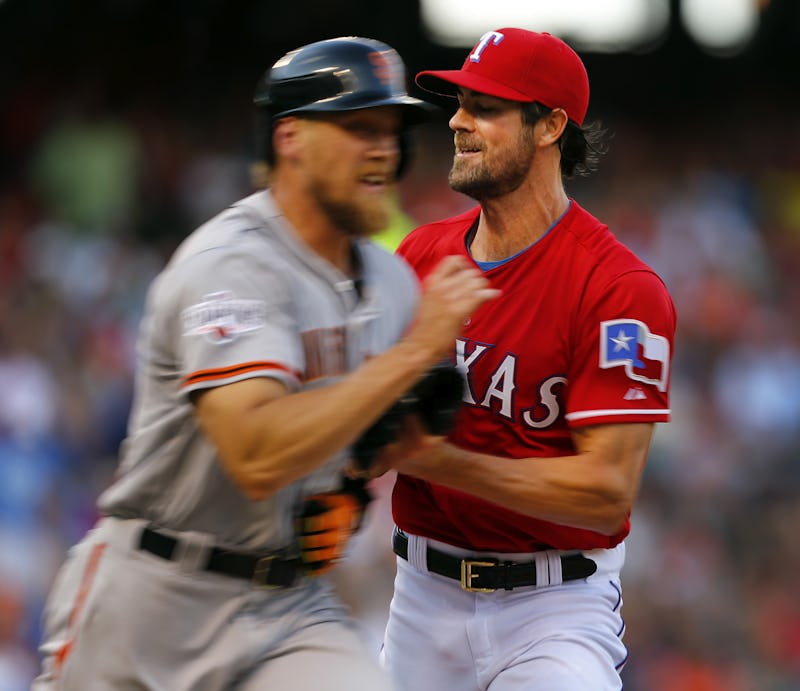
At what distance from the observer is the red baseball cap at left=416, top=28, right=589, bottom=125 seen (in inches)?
151

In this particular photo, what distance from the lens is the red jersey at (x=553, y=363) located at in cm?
361

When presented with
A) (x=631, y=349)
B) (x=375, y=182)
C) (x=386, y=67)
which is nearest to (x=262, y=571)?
(x=375, y=182)

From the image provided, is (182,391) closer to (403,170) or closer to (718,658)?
(403,170)

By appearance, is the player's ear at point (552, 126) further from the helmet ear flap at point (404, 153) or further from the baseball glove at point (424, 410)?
the baseball glove at point (424, 410)

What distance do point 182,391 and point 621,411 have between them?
1321 millimetres

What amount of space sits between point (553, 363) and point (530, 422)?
18 centimetres

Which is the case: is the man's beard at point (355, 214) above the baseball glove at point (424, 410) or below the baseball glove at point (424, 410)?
above

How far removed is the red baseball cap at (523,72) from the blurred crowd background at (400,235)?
3.96 m

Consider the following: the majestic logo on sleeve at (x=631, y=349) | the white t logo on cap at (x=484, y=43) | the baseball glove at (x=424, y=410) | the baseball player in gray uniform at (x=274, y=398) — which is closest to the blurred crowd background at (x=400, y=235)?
the white t logo on cap at (x=484, y=43)

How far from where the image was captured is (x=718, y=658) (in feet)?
29.3

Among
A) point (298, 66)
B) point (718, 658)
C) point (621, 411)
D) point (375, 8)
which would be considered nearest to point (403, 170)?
point (298, 66)

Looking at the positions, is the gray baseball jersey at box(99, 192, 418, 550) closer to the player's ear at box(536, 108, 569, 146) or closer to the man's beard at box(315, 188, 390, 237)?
the man's beard at box(315, 188, 390, 237)

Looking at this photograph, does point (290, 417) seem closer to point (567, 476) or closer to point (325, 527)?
point (325, 527)

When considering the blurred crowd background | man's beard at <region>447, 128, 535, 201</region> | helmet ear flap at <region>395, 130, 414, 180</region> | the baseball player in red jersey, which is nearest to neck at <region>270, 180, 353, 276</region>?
helmet ear flap at <region>395, 130, 414, 180</region>
